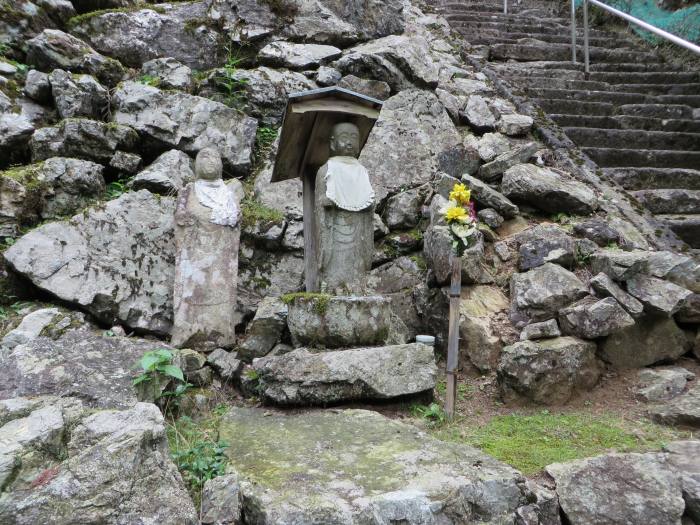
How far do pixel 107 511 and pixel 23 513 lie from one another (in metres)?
0.30

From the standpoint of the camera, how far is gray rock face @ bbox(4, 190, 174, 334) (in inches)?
189

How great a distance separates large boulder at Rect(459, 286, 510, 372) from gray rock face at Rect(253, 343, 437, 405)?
883 millimetres

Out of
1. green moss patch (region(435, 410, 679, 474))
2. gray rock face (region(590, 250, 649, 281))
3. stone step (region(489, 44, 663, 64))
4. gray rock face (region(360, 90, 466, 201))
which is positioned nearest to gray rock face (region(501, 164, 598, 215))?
gray rock face (region(360, 90, 466, 201))

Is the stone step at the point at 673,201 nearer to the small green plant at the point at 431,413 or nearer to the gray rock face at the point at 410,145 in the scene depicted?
the gray rock face at the point at 410,145

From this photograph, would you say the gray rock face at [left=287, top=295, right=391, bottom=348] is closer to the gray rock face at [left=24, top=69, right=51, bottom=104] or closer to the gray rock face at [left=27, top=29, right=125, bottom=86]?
the gray rock face at [left=24, top=69, right=51, bottom=104]

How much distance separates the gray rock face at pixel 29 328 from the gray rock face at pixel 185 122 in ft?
9.71

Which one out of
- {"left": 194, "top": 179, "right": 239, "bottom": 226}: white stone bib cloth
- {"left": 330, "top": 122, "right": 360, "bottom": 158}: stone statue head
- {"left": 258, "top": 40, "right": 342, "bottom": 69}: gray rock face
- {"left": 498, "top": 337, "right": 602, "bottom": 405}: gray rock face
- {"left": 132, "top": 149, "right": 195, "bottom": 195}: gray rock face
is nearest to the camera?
{"left": 498, "top": 337, "right": 602, "bottom": 405}: gray rock face

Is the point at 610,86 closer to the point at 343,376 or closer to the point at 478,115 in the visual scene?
the point at 478,115

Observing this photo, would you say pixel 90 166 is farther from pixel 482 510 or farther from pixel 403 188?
pixel 482 510

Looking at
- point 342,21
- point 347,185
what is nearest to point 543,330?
point 347,185

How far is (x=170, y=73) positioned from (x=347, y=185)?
4692mm

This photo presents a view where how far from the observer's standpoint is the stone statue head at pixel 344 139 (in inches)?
175

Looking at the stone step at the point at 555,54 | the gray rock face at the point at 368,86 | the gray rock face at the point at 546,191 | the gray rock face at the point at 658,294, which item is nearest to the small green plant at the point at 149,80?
the gray rock face at the point at 368,86

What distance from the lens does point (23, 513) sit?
1.94 metres
